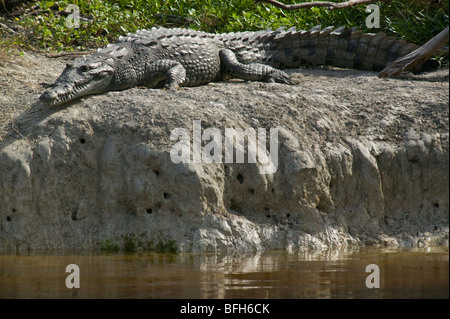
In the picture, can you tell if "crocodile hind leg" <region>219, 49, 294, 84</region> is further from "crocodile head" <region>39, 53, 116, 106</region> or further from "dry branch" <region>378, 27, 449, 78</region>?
"crocodile head" <region>39, 53, 116, 106</region>

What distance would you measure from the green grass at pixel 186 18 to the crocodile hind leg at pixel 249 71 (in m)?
1.51

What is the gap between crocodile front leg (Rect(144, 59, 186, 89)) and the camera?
6.48m

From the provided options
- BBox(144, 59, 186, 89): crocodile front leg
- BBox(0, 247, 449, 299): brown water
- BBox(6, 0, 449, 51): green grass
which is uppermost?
BBox(6, 0, 449, 51): green grass

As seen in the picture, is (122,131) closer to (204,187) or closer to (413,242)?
(204,187)

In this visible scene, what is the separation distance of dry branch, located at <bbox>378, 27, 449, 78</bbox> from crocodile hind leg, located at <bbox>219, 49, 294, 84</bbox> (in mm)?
1038

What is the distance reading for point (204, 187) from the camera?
4.97m

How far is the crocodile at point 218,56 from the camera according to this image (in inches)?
247

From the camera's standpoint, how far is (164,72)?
6574mm

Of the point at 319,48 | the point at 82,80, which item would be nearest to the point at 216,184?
the point at 82,80

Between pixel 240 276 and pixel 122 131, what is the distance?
5.77ft

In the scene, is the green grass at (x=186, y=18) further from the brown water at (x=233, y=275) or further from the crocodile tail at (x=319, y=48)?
the brown water at (x=233, y=275)

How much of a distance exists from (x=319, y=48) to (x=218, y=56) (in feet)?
4.09

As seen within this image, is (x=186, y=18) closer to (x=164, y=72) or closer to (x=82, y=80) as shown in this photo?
(x=164, y=72)

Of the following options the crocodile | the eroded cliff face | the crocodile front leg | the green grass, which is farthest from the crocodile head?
the green grass
